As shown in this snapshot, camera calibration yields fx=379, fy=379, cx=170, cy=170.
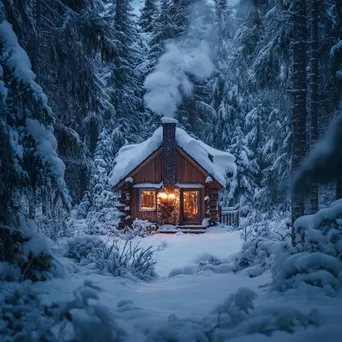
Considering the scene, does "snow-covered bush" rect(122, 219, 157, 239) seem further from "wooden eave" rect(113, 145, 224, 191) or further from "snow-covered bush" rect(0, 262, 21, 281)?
"snow-covered bush" rect(0, 262, 21, 281)

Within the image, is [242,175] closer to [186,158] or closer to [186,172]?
[186,172]

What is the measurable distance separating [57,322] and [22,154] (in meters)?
2.41

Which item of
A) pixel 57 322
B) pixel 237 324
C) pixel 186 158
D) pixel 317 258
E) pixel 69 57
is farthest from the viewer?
pixel 186 158

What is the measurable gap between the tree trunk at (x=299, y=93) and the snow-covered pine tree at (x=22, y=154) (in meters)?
5.64

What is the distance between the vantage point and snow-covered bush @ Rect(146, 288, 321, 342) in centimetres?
375

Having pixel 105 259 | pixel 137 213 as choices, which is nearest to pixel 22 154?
pixel 105 259

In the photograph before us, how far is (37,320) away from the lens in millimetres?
3781

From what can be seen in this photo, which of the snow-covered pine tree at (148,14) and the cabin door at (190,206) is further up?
the snow-covered pine tree at (148,14)

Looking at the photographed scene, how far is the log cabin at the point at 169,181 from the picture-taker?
2141 cm

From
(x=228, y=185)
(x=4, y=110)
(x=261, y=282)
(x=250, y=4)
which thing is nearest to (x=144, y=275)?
(x=261, y=282)

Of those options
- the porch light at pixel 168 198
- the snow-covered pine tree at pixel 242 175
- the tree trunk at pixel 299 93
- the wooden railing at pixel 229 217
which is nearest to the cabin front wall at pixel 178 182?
the porch light at pixel 168 198

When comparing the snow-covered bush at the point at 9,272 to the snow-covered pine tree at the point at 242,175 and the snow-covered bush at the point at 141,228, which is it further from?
the snow-covered pine tree at the point at 242,175

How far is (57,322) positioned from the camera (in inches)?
143

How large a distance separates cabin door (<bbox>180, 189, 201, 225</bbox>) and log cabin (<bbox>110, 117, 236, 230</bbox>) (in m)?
0.06
